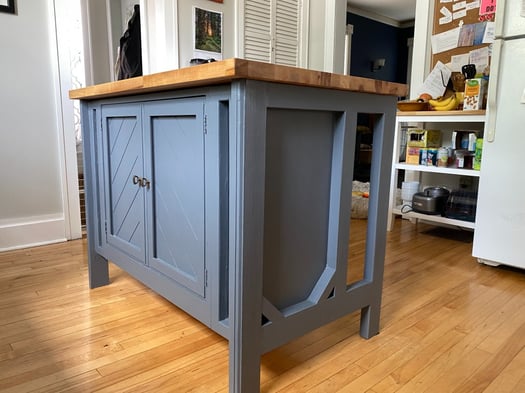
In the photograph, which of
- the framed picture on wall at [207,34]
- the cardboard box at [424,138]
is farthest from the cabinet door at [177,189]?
the cardboard box at [424,138]

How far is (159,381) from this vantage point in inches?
46.7

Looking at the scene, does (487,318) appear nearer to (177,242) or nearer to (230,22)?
(177,242)

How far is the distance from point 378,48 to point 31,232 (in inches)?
239

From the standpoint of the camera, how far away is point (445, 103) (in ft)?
9.02

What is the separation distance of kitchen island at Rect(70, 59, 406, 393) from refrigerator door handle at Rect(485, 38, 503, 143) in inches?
37.4

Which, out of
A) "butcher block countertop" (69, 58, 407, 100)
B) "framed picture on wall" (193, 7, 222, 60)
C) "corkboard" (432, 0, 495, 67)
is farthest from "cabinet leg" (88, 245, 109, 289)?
"corkboard" (432, 0, 495, 67)

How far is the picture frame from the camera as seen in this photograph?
2.25 meters

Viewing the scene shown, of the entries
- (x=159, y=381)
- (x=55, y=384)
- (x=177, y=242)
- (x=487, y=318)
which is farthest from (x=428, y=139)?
(x=55, y=384)

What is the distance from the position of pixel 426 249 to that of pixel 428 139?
783mm

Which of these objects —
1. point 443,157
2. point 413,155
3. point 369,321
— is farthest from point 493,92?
point 369,321

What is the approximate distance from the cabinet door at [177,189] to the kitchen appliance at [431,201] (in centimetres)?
198

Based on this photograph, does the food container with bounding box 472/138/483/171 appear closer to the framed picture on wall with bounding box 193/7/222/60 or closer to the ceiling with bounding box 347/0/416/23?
the framed picture on wall with bounding box 193/7/222/60

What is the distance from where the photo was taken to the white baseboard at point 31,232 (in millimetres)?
2357

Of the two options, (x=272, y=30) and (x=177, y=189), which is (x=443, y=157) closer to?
(x=272, y=30)
